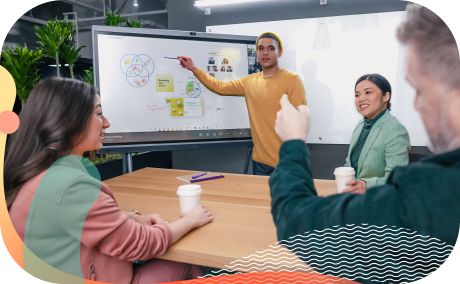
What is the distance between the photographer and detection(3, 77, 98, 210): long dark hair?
2.39 feet

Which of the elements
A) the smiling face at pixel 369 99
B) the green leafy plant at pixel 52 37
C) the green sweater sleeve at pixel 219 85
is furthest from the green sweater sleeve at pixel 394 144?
the green leafy plant at pixel 52 37

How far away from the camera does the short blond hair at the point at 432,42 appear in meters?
0.31

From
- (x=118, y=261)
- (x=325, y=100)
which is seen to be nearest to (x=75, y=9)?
(x=325, y=100)

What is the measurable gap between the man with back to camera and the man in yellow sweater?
1.68 meters

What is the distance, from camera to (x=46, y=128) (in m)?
0.78

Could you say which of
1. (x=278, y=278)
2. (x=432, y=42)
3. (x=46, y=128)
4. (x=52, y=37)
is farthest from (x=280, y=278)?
(x=52, y=37)

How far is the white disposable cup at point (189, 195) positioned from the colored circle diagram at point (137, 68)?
1395mm

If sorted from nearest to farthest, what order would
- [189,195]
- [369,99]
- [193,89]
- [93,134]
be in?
[93,134], [189,195], [369,99], [193,89]

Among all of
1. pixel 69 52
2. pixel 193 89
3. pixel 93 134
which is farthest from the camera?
pixel 69 52

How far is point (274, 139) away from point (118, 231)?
1.56 meters

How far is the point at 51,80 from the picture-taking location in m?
0.83

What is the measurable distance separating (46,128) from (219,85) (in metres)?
1.59

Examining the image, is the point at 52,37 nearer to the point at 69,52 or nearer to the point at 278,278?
the point at 69,52

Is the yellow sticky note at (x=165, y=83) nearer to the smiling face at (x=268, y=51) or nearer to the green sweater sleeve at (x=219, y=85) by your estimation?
the green sweater sleeve at (x=219, y=85)
